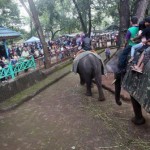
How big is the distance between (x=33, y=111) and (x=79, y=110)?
1309mm

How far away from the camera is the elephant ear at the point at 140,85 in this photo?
3.75 meters

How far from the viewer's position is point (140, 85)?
420cm

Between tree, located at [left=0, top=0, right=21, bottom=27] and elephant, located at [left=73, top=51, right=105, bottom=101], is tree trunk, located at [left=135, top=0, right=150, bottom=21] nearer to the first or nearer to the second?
elephant, located at [left=73, top=51, right=105, bottom=101]

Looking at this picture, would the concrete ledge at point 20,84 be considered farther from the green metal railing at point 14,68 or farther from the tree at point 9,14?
the tree at point 9,14

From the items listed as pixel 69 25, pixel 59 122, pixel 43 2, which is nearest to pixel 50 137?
pixel 59 122

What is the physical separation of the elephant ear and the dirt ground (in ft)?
3.14

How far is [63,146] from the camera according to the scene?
477 cm

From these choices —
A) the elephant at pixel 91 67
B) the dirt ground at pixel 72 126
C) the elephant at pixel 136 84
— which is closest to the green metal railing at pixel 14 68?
the dirt ground at pixel 72 126

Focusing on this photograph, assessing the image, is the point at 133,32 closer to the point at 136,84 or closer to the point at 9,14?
the point at 136,84

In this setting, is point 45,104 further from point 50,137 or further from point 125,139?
point 125,139

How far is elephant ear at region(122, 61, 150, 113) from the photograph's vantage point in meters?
3.75

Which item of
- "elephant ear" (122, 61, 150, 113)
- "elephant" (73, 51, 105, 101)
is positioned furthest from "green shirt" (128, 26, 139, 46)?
"elephant" (73, 51, 105, 101)

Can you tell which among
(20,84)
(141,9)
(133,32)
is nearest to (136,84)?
(133,32)

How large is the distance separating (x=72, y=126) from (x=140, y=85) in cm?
216
